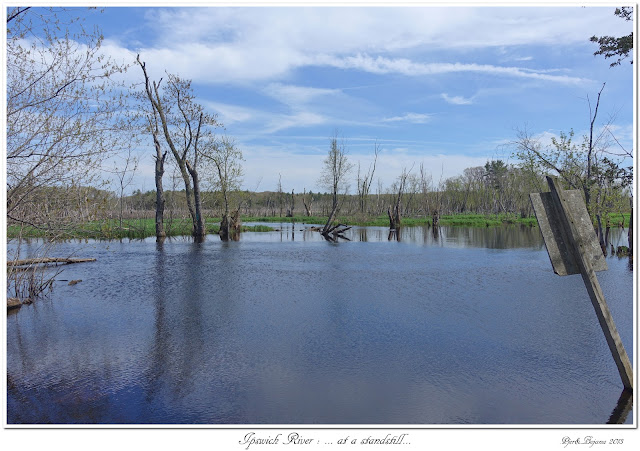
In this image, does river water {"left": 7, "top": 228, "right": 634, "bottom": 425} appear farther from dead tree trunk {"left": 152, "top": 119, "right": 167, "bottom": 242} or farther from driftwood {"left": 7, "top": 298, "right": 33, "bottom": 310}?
dead tree trunk {"left": 152, "top": 119, "right": 167, "bottom": 242}

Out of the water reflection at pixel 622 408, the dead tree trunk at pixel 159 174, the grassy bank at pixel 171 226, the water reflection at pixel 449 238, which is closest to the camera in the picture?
the water reflection at pixel 622 408

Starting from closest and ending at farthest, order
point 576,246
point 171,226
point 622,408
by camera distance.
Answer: point 622,408
point 576,246
point 171,226

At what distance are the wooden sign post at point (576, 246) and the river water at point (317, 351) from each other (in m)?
0.70

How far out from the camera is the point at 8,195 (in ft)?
24.2

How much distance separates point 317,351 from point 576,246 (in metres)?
3.61

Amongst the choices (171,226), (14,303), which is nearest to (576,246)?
(14,303)

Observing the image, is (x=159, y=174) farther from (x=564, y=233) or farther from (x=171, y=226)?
(x=564, y=233)

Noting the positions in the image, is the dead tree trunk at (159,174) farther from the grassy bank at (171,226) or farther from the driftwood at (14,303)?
the driftwood at (14,303)

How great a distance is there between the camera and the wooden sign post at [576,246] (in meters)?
4.90

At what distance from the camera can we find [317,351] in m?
6.69

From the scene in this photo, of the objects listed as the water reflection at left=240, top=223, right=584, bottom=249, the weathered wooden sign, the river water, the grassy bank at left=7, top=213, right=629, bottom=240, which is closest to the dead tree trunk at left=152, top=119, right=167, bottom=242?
the grassy bank at left=7, top=213, right=629, bottom=240

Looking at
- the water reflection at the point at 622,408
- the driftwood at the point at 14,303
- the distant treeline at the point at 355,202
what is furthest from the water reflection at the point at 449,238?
the driftwood at the point at 14,303

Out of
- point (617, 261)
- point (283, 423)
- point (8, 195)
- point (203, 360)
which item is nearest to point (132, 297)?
point (8, 195)
